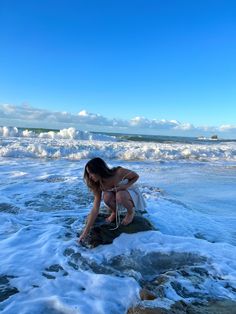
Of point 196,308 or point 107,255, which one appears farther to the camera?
point 107,255

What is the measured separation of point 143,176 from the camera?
37.5ft

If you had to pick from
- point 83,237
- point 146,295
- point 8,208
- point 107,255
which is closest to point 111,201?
point 83,237

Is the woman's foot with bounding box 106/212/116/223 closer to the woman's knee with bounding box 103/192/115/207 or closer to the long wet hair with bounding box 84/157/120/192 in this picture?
the woman's knee with bounding box 103/192/115/207

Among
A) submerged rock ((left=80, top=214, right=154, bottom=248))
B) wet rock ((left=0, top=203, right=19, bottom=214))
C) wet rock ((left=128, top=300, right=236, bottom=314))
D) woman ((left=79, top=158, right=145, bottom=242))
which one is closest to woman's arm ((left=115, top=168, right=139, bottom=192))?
woman ((left=79, top=158, right=145, bottom=242))

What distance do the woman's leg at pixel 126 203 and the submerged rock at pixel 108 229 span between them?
0.28 ft

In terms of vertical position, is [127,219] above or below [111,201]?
below

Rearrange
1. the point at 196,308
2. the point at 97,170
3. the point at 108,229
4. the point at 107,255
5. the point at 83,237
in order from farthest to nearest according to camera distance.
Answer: the point at 108,229 → the point at 83,237 → the point at 97,170 → the point at 107,255 → the point at 196,308

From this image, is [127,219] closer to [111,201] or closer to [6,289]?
[111,201]

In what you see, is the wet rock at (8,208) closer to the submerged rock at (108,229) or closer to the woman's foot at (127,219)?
the submerged rock at (108,229)

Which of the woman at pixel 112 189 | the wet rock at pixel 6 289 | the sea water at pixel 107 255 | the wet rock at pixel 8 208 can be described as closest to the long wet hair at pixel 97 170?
the woman at pixel 112 189

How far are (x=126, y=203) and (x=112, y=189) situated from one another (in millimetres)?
279

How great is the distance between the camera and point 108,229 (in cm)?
475

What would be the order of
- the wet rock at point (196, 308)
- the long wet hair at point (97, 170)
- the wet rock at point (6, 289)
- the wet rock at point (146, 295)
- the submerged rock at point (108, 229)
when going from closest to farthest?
the wet rock at point (196, 308), the wet rock at point (146, 295), the wet rock at point (6, 289), the long wet hair at point (97, 170), the submerged rock at point (108, 229)

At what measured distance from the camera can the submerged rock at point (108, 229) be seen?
4551 millimetres
